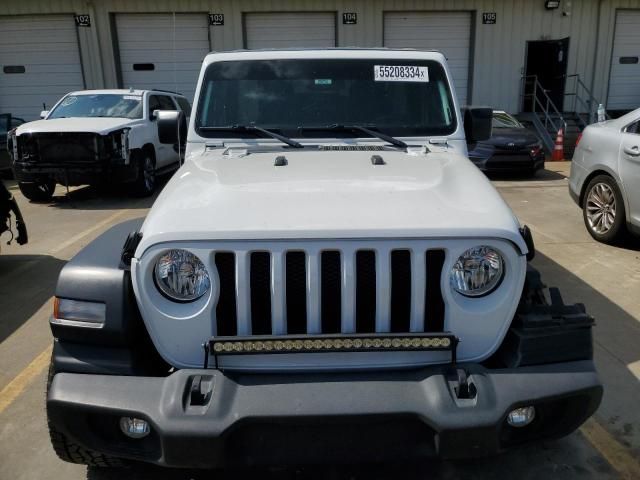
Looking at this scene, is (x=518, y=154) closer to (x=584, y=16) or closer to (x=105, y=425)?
(x=584, y=16)

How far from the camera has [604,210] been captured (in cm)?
619

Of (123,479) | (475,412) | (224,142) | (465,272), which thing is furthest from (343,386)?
(224,142)

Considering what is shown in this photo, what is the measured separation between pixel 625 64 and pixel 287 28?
10974 millimetres

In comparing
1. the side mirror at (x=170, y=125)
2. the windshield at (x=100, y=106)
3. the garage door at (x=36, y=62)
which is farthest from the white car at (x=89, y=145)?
the garage door at (x=36, y=62)

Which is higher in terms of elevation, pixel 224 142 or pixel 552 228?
pixel 224 142

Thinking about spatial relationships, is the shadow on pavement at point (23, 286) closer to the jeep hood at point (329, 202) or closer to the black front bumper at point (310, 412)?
the jeep hood at point (329, 202)

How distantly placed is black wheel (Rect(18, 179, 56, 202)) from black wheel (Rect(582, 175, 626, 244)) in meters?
8.12

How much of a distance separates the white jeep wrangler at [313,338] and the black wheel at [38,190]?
7820mm

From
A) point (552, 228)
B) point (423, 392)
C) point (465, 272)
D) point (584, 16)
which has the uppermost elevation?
point (584, 16)

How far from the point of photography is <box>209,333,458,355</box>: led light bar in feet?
6.73

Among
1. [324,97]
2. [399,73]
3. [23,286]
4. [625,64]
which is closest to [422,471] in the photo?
[324,97]

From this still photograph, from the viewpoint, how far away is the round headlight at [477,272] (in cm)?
212

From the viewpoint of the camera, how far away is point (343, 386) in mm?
2004

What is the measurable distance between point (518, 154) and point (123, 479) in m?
10.1
